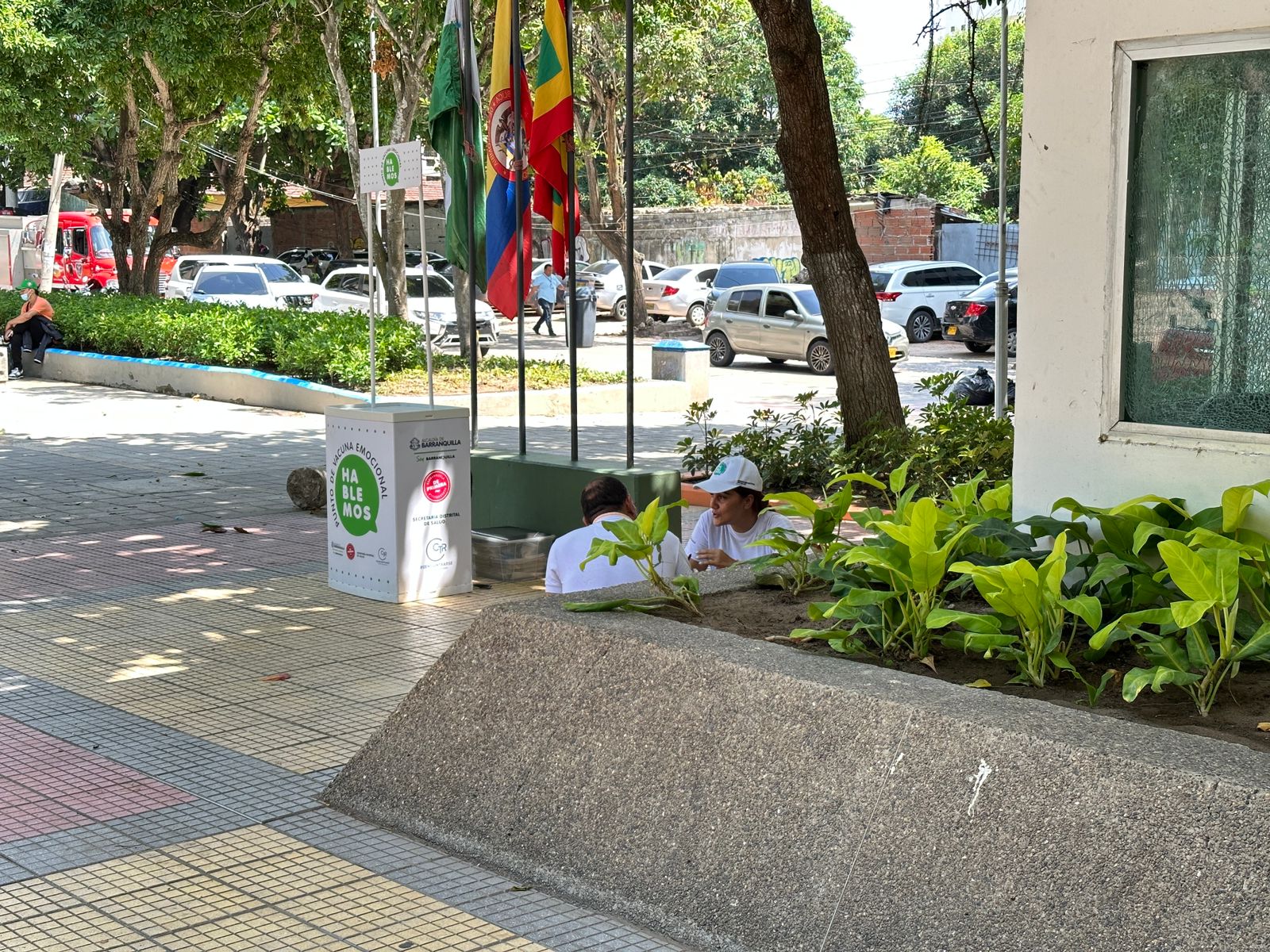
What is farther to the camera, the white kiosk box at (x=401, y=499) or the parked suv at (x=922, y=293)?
the parked suv at (x=922, y=293)

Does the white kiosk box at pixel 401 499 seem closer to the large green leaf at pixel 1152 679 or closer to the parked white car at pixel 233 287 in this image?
the large green leaf at pixel 1152 679

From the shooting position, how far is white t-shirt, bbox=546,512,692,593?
6102mm

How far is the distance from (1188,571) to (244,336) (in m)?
18.3

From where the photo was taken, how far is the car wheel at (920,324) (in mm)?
31844

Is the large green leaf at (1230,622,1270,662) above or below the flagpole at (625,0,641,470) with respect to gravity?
below

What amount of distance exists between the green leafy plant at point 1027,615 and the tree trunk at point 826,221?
665 centimetres

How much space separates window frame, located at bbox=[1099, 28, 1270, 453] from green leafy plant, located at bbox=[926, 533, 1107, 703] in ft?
2.61

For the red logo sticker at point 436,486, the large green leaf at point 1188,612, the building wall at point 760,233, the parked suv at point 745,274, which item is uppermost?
the building wall at point 760,233

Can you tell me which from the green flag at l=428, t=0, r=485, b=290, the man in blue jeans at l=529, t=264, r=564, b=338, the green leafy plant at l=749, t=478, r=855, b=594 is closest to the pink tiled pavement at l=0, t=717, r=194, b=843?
the green leafy plant at l=749, t=478, r=855, b=594

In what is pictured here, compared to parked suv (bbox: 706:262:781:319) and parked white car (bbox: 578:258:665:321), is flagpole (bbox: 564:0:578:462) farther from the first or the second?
parked white car (bbox: 578:258:665:321)

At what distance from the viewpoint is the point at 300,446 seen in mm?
15312

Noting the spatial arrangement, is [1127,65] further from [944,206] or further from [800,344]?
[944,206]

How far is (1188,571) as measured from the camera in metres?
3.71

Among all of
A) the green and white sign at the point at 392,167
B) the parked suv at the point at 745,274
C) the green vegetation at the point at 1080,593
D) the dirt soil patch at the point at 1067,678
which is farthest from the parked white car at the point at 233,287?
the green vegetation at the point at 1080,593
